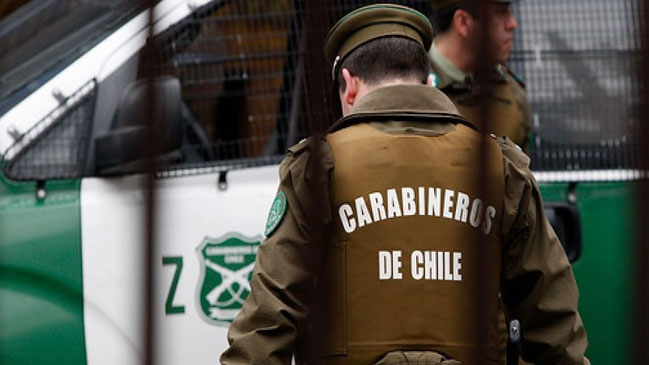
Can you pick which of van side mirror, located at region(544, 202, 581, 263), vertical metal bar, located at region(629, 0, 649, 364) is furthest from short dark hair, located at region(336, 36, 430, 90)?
van side mirror, located at region(544, 202, 581, 263)

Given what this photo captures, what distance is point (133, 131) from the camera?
3.32m

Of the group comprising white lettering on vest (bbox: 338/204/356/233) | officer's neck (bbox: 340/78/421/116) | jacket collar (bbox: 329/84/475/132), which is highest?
officer's neck (bbox: 340/78/421/116)

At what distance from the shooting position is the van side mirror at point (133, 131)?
3270mm

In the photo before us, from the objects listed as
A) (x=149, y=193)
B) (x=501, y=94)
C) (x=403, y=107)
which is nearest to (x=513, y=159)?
(x=403, y=107)

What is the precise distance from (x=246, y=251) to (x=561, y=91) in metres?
1.04

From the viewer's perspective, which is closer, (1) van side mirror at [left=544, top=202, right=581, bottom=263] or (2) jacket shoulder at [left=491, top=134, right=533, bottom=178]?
(2) jacket shoulder at [left=491, top=134, right=533, bottom=178]

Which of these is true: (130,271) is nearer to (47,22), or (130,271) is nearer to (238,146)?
(238,146)

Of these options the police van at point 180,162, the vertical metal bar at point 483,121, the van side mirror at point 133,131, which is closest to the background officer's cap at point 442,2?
the police van at point 180,162

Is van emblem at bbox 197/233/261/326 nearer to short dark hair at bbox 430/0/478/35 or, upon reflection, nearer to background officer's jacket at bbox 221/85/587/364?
short dark hair at bbox 430/0/478/35

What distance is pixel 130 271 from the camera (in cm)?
340

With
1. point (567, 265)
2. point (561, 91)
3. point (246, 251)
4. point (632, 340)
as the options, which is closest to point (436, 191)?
point (567, 265)

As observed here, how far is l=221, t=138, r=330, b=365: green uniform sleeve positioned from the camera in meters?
2.09

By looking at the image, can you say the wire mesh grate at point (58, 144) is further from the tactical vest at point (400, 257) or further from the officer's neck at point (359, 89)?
the tactical vest at point (400, 257)

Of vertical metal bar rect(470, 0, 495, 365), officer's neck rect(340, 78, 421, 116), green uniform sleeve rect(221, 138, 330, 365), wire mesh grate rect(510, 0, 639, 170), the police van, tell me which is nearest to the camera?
vertical metal bar rect(470, 0, 495, 365)
